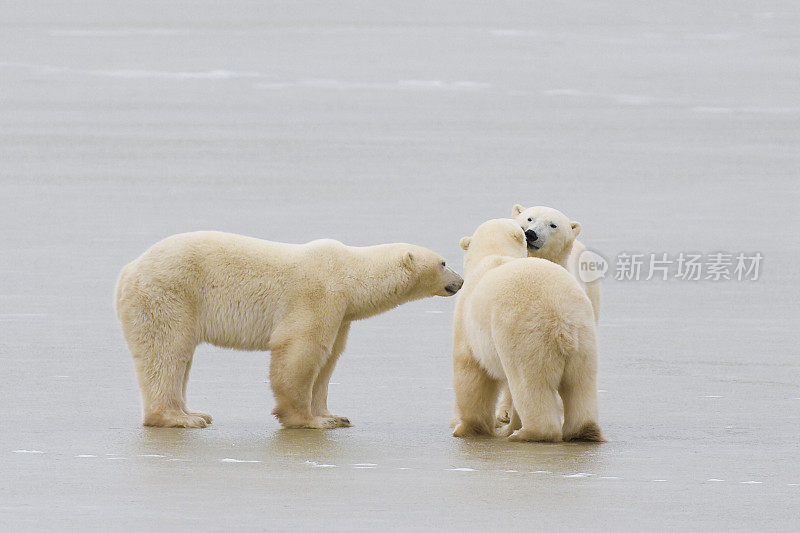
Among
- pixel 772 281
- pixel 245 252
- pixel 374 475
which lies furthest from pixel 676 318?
pixel 374 475

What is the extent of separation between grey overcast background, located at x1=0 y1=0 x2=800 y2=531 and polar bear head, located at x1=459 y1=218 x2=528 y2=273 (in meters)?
0.74

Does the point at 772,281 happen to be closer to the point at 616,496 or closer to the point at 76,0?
the point at 616,496

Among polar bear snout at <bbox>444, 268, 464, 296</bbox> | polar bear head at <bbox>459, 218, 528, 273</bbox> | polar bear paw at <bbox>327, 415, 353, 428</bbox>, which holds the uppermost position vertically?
polar bear head at <bbox>459, 218, 528, 273</bbox>

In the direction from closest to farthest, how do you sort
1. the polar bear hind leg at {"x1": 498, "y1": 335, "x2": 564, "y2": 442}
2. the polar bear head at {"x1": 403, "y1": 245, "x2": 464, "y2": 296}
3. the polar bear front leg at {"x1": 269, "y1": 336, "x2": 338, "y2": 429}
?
1. the polar bear hind leg at {"x1": 498, "y1": 335, "x2": 564, "y2": 442}
2. the polar bear front leg at {"x1": 269, "y1": 336, "x2": 338, "y2": 429}
3. the polar bear head at {"x1": 403, "y1": 245, "x2": 464, "y2": 296}

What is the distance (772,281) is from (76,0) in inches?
738

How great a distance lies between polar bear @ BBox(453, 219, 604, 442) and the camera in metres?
5.88

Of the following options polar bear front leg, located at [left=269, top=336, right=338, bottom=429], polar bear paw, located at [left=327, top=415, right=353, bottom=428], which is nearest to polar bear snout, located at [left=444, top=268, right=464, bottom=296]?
polar bear front leg, located at [left=269, top=336, right=338, bottom=429]

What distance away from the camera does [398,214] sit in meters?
12.8

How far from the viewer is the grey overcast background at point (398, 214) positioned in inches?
190

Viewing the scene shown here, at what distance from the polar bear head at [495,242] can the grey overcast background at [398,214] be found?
2.41ft

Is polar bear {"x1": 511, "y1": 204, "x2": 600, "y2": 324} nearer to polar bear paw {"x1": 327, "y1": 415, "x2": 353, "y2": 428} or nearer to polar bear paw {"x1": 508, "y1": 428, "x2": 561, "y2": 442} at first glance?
polar bear paw {"x1": 508, "y1": 428, "x2": 561, "y2": 442}

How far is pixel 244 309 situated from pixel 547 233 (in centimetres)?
158

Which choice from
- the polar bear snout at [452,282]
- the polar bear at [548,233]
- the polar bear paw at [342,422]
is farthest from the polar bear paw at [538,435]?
the polar bear at [548,233]

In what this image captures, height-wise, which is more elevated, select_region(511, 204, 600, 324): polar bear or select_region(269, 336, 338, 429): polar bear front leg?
select_region(511, 204, 600, 324): polar bear
